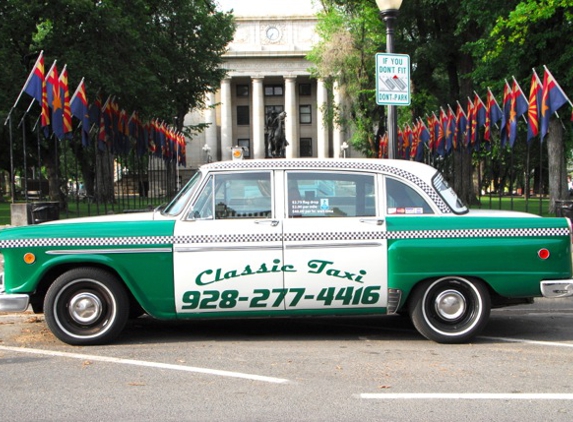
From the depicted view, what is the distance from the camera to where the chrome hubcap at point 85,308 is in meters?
6.83

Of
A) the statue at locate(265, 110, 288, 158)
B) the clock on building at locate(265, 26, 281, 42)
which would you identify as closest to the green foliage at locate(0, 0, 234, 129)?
the statue at locate(265, 110, 288, 158)

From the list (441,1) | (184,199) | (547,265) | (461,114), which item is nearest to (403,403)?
(547,265)

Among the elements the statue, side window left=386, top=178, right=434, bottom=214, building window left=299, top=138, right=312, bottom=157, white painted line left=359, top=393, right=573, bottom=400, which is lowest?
white painted line left=359, top=393, right=573, bottom=400

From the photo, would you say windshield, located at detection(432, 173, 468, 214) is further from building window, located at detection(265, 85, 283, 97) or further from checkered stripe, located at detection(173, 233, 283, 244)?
building window, located at detection(265, 85, 283, 97)

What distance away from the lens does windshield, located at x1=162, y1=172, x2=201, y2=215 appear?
7.05 meters

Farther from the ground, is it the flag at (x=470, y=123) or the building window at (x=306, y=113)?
the building window at (x=306, y=113)

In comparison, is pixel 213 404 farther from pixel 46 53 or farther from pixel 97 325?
pixel 46 53

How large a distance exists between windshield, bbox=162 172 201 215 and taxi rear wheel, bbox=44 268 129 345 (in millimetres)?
892

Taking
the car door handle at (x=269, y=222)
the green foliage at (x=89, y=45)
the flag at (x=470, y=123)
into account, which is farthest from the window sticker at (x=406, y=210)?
the green foliage at (x=89, y=45)

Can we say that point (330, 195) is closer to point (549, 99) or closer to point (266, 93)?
point (549, 99)

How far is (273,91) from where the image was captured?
88750 mm

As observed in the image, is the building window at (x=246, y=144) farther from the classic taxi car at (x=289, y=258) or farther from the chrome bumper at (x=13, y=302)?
the chrome bumper at (x=13, y=302)

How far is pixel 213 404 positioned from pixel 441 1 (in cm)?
2718

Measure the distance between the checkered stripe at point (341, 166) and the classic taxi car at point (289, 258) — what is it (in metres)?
0.03
